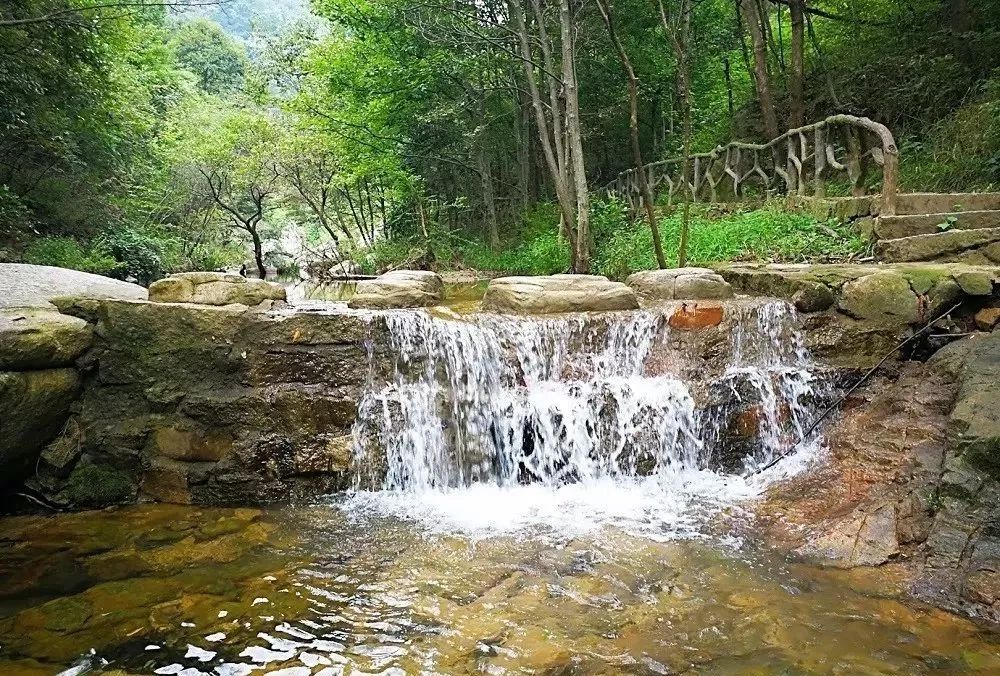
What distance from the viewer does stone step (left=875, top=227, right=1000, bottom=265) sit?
5.87m

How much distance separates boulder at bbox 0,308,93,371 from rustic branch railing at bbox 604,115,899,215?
660cm

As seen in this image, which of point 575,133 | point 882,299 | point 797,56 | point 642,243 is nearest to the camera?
point 882,299

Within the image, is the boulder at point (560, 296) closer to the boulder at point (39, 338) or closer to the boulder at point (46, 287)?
the boulder at point (46, 287)

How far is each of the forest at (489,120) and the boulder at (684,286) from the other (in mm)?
1492

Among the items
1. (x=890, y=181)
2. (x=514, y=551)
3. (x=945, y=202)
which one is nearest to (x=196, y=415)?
(x=514, y=551)

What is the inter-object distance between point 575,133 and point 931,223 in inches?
189

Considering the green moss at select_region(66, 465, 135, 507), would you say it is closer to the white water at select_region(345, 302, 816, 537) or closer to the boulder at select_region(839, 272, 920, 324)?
the white water at select_region(345, 302, 816, 537)

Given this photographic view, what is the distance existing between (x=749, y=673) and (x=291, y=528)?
301 cm

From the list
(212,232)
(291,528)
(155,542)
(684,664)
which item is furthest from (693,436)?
(212,232)

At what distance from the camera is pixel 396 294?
7078 mm

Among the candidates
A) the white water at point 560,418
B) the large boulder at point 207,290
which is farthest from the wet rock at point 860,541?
the large boulder at point 207,290

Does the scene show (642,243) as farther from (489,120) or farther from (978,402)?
(489,120)

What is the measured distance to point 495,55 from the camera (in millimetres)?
13641

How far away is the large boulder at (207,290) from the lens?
5695 mm
